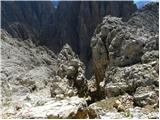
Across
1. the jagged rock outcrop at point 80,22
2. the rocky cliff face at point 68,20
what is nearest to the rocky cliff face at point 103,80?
the rocky cliff face at point 68,20

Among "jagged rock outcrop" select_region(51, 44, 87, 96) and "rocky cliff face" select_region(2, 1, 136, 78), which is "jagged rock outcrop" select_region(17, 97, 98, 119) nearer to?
"jagged rock outcrop" select_region(51, 44, 87, 96)

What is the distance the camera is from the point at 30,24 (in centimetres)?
10300

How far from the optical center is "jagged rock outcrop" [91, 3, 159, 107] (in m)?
20.7

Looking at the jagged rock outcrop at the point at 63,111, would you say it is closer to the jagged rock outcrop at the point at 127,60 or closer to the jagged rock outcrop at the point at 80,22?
the jagged rock outcrop at the point at 127,60

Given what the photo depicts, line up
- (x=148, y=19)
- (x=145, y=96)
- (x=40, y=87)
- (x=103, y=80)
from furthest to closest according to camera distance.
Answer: (x=40, y=87) → (x=148, y=19) → (x=103, y=80) → (x=145, y=96)

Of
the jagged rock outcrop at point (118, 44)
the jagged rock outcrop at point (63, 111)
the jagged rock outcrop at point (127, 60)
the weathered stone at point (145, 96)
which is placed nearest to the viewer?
the jagged rock outcrop at point (63, 111)

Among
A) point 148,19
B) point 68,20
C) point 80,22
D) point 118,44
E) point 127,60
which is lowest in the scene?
point 127,60

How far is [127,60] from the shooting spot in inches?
989

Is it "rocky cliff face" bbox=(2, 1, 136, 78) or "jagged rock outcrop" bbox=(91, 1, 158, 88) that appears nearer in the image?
"jagged rock outcrop" bbox=(91, 1, 158, 88)

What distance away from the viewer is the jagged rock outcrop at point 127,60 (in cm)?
2069

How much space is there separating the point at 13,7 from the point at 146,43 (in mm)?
82727

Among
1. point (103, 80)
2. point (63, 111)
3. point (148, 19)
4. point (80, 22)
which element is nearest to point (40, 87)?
point (148, 19)

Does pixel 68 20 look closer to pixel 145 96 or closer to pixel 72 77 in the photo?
pixel 72 77

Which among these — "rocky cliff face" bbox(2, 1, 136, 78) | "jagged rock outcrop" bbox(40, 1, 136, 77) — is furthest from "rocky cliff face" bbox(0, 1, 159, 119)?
"jagged rock outcrop" bbox(40, 1, 136, 77)
